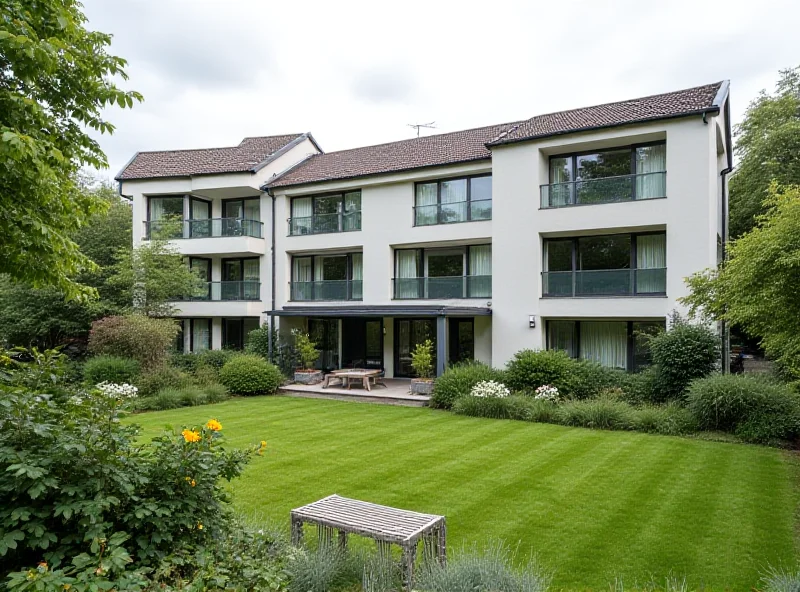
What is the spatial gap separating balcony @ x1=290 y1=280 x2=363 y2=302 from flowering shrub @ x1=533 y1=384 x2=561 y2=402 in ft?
29.7

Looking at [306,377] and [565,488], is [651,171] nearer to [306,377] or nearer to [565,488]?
[565,488]

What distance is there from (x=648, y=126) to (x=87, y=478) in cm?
1687

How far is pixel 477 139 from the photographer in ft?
69.9

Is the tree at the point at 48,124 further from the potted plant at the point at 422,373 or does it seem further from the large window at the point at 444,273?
the large window at the point at 444,273

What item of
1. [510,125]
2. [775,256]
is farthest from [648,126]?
[775,256]

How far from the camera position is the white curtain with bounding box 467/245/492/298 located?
19062 mm

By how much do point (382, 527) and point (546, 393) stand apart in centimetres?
1074

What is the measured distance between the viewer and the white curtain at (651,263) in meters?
15.9

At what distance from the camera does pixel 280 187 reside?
2267 cm

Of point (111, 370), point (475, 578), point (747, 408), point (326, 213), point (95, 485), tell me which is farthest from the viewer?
point (326, 213)

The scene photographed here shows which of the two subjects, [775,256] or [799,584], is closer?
[799,584]

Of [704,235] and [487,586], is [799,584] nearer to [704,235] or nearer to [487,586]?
[487,586]

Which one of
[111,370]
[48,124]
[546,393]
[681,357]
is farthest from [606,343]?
[111,370]

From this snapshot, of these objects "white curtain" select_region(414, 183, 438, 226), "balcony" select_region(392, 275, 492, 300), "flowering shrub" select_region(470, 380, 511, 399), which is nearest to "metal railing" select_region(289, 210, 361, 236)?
"white curtain" select_region(414, 183, 438, 226)
